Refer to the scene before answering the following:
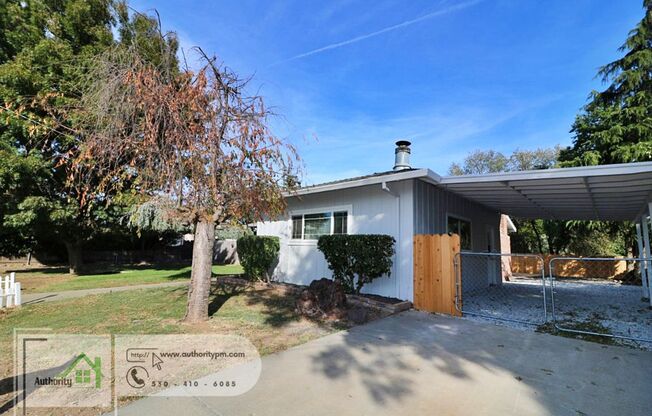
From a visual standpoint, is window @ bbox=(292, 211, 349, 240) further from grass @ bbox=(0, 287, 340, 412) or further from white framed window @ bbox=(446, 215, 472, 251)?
white framed window @ bbox=(446, 215, 472, 251)

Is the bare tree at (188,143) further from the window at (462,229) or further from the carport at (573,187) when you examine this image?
the window at (462,229)

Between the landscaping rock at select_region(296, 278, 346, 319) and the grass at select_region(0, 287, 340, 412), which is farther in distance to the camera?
the landscaping rock at select_region(296, 278, 346, 319)

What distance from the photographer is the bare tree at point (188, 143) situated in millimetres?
4629

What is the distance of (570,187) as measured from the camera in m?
6.70

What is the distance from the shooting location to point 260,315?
638 centimetres

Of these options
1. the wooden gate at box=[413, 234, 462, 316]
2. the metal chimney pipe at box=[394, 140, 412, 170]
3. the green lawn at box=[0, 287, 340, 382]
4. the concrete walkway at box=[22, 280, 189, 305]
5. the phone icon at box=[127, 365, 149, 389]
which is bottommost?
the concrete walkway at box=[22, 280, 189, 305]

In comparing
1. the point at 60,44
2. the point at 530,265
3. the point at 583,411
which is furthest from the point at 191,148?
the point at 530,265

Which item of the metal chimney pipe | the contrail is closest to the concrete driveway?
the metal chimney pipe

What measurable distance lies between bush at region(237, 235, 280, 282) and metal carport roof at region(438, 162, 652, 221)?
524 cm

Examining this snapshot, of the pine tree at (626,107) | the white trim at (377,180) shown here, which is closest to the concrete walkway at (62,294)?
the white trim at (377,180)

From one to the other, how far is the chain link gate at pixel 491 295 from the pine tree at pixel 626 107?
7.66m

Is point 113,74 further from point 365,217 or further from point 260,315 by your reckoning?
point 365,217

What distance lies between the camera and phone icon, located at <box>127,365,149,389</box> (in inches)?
131

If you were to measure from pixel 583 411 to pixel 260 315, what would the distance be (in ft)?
16.4
